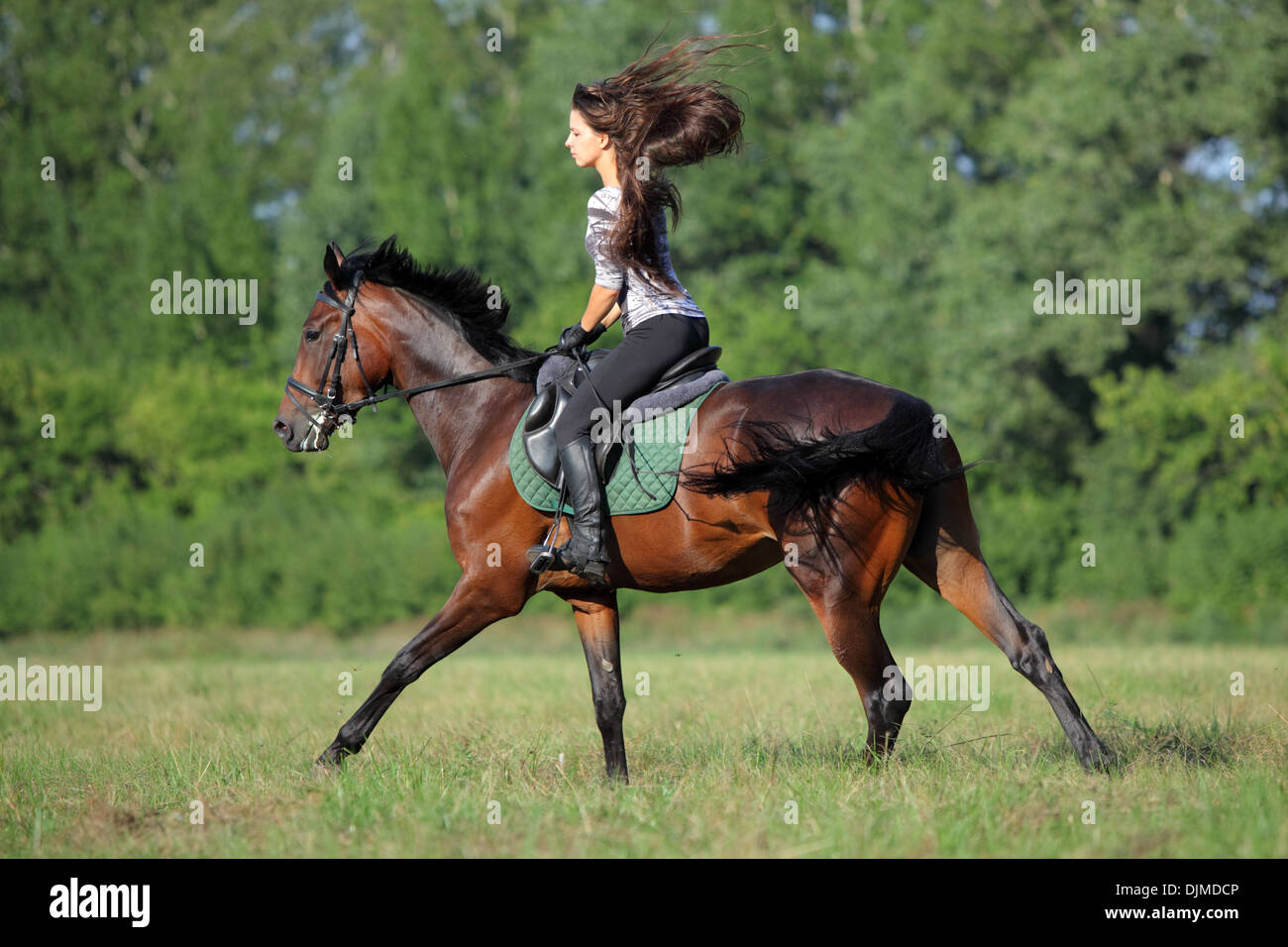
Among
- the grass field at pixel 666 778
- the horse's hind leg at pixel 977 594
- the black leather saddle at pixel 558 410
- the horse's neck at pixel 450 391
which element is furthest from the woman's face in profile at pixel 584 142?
the grass field at pixel 666 778

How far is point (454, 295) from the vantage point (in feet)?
24.5

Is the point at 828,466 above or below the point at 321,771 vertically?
above

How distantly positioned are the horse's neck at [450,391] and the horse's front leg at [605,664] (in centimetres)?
107

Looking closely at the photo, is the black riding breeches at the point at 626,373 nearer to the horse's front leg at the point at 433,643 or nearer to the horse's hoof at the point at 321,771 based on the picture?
the horse's front leg at the point at 433,643

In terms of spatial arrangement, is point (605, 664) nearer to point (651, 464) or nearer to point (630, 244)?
point (651, 464)

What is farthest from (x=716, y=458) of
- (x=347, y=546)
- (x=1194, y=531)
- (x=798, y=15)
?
(x=798, y=15)

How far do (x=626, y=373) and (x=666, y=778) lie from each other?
2088 mm

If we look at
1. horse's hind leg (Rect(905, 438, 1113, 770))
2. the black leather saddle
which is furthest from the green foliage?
the black leather saddle

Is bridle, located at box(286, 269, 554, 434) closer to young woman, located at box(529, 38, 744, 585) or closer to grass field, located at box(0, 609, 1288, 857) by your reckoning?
young woman, located at box(529, 38, 744, 585)

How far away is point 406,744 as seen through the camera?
7.71 meters

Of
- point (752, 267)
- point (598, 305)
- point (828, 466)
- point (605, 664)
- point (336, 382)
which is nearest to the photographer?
point (828, 466)

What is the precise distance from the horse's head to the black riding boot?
1.51 metres

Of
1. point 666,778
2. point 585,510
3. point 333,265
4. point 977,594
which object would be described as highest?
point 333,265

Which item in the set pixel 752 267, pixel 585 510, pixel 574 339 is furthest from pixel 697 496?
pixel 752 267
